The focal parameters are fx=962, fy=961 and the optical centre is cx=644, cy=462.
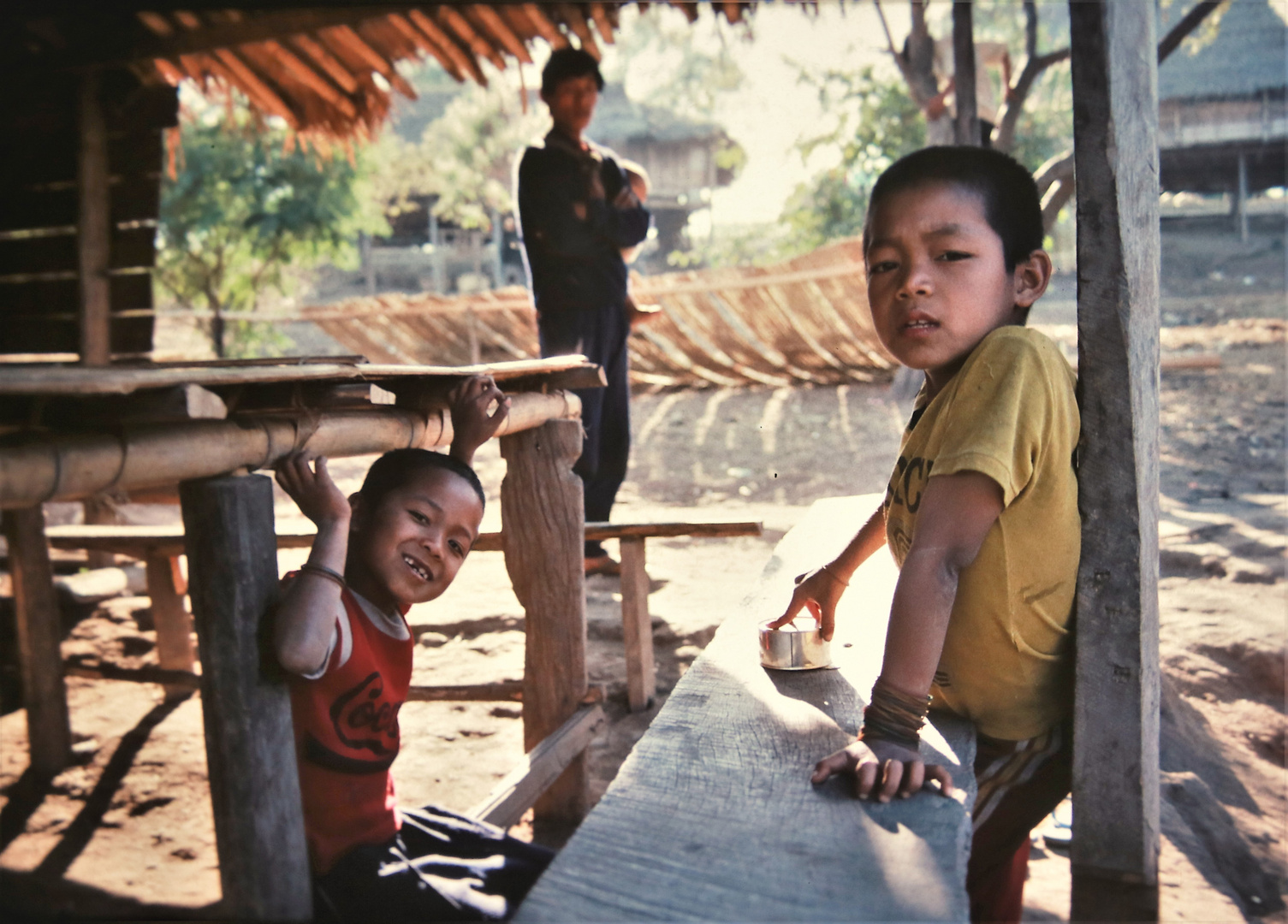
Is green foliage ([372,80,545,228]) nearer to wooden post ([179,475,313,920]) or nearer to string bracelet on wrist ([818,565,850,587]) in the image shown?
string bracelet on wrist ([818,565,850,587])

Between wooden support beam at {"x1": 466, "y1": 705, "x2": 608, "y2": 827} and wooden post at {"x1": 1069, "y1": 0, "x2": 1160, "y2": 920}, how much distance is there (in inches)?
43.4

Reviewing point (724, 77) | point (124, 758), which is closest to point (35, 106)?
point (124, 758)

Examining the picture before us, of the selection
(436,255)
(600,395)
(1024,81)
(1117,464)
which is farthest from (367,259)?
(1117,464)

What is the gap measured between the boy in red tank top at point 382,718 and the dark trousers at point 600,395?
7.38 ft

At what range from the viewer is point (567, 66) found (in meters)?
3.78

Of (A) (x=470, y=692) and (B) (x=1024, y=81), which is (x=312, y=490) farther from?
(B) (x=1024, y=81)

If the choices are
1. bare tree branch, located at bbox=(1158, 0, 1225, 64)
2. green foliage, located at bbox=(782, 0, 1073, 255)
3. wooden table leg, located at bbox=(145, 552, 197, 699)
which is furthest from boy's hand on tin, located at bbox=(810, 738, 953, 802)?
green foliage, located at bbox=(782, 0, 1073, 255)

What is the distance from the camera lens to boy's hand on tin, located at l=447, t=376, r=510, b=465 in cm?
181

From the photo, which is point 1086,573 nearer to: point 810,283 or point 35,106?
point 35,106

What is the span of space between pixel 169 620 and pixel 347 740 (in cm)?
241

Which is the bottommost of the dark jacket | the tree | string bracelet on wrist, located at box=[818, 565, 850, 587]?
string bracelet on wrist, located at box=[818, 565, 850, 587]

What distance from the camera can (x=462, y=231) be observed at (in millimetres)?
19922

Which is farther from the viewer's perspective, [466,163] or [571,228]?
[466,163]

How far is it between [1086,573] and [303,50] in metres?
4.14
